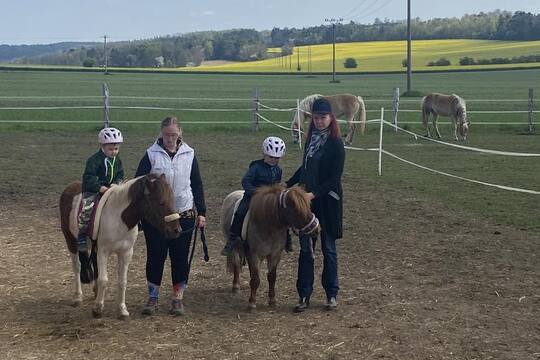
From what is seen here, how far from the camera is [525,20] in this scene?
286 feet

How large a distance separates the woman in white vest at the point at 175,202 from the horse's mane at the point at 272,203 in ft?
1.44

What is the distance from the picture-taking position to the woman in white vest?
562cm

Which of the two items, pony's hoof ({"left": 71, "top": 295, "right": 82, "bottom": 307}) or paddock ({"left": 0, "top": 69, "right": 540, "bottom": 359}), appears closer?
paddock ({"left": 0, "top": 69, "right": 540, "bottom": 359})

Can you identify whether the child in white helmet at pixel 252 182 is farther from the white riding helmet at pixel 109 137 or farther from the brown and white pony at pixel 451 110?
the brown and white pony at pixel 451 110

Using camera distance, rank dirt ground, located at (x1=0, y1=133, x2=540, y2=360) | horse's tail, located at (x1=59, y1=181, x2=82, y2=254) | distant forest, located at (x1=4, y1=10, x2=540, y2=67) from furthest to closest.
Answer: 1. distant forest, located at (x1=4, y1=10, x2=540, y2=67)
2. horse's tail, located at (x1=59, y1=181, x2=82, y2=254)
3. dirt ground, located at (x1=0, y1=133, x2=540, y2=360)

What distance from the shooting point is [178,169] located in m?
5.67

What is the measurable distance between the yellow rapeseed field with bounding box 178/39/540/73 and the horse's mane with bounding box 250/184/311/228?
6408 centimetres

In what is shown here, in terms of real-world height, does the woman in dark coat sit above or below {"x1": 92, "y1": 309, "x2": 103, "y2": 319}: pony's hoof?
above

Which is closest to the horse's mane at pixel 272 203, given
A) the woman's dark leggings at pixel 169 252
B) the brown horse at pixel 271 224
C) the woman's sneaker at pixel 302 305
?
the brown horse at pixel 271 224

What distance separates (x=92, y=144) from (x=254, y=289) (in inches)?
529

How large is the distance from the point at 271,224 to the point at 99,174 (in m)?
1.38

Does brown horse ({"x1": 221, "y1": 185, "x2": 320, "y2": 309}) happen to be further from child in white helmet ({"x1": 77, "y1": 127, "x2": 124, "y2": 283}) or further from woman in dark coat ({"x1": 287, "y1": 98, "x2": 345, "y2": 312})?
child in white helmet ({"x1": 77, "y1": 127, "x2": 124, "y2": 283})

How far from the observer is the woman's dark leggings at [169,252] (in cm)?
579

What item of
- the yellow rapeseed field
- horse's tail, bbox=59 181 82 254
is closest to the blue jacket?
horse's tail, bbox=59 181 82 254
